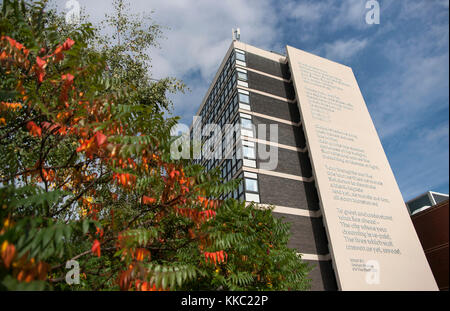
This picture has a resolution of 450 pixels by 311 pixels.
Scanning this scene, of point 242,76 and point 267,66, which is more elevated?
point 267,66

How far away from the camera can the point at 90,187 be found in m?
5.14

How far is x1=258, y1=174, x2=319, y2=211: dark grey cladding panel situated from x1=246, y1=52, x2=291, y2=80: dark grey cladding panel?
1499 cm

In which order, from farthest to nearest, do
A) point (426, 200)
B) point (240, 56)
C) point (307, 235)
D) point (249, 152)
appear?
1. point (426, 200)
2. point (240, 56)
3. point (249, 152)
4. point (307, 235)

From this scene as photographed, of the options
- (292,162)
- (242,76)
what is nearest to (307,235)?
(292,162)

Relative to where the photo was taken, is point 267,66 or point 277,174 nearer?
point 277,174

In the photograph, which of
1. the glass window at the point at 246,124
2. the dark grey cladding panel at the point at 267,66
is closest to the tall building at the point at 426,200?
the dark grey cladding panel at the point at 267,66

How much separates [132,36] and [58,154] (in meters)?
6.45

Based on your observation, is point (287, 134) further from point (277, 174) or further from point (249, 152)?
point (249, 152)

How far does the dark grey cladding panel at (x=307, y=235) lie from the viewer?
24388mm

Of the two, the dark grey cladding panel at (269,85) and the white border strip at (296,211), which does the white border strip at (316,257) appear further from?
the dark grey cladding panel at (269,85)

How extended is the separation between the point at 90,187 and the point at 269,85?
31127mm

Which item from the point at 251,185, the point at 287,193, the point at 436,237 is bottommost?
the point at 436,237
